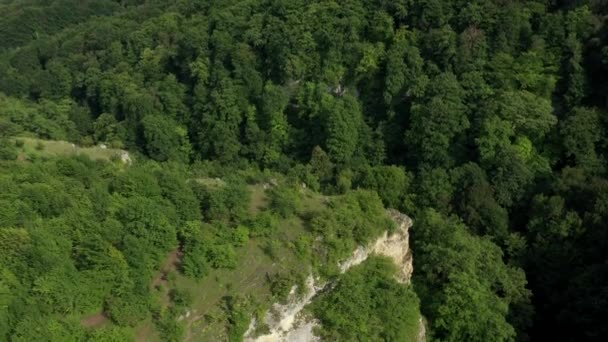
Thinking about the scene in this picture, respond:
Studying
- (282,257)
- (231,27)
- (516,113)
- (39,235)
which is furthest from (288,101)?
(39,235)

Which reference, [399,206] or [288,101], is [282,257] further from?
[288,101]

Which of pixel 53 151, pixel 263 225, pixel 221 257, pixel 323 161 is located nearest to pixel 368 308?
pixel 263 225

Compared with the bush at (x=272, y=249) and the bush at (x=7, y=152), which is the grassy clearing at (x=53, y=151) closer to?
the bush at (x=7, y=152)

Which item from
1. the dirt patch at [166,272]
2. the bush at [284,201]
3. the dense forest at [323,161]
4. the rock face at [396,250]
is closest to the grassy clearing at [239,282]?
the dirt patch at [166,272]

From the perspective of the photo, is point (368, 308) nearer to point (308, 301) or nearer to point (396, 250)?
point (308, 301)

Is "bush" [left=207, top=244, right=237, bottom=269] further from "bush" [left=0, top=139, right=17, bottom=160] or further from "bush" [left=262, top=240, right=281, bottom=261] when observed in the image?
"bush" [left=0, top=139, right=17, bottom=160]
